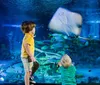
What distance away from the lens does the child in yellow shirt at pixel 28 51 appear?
4.78 metres

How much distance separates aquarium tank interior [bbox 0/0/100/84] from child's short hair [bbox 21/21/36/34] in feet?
0.28

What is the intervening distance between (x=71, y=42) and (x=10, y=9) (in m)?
1.00

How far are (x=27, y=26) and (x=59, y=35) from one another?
0.49m

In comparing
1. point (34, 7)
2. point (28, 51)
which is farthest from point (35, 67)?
point (34, 7)

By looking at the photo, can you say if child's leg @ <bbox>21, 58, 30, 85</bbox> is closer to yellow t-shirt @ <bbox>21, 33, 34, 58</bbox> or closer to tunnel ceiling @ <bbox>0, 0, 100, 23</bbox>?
yellow t-shirt @ <bbox>21, 33, 34, 58</bbox>

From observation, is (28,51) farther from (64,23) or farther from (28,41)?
(64,23)

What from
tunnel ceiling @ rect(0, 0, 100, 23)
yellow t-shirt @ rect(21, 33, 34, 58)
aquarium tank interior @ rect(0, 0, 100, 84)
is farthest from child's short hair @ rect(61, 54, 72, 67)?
tunnel ceiling @ rect(0, 0, 100, 23)

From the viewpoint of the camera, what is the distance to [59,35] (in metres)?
5.05

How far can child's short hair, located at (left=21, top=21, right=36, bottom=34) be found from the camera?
15.9 ft

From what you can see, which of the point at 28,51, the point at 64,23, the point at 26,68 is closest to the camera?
the point at 28,51

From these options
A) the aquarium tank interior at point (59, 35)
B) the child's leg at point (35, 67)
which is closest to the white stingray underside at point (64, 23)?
the aquarium tank interior at point (59, 35)

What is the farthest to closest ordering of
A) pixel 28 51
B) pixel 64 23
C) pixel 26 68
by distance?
pixel 64 23 < pixel 26 68 < pixel 28 51

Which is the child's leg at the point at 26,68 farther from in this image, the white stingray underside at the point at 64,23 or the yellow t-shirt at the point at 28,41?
the white stingray underside at the point at 64,23

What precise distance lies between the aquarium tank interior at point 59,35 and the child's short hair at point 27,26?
0.28 ft
